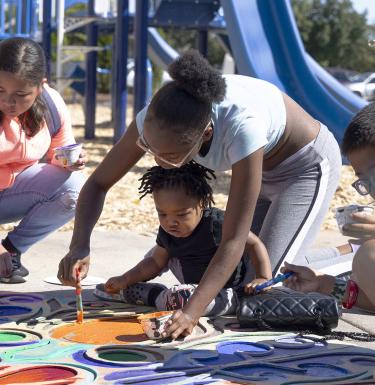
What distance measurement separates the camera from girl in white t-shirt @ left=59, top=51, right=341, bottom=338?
11.0 ft

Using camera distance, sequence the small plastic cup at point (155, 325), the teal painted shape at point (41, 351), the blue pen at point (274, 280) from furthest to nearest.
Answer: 1. the blue pen at point (274, 280)
2. the small plastic cup at point (155, 325)
3. the teal painted shape at point (41, 351)

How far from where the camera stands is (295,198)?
423 cm

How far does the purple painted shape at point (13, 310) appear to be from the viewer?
3.93 meters

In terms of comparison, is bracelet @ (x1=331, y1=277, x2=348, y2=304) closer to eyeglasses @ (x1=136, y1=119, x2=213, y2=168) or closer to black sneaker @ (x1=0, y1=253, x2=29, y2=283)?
eyeglasses @ (x1=136, y1=119, x2=213, y2=168)

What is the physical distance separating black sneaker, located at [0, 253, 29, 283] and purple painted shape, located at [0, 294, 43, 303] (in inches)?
12.6

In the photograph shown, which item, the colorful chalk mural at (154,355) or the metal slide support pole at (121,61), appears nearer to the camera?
the colorful chalk mural at (154,355)

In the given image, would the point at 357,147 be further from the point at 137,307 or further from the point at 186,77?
the point at 137,307

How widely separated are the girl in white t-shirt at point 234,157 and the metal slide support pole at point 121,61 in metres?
6.51

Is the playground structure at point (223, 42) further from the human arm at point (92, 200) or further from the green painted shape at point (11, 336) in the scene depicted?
the green painted shape at point (11, 336)

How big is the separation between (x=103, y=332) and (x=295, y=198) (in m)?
1.18

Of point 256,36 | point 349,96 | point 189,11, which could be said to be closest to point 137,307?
point 256,36

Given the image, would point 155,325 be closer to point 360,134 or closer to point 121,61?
point 360,134

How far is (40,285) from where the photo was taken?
453 cm

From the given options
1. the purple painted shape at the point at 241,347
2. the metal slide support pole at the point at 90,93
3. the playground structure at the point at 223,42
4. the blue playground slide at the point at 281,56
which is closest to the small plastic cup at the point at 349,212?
the purple painted shape at the point at 241,347
